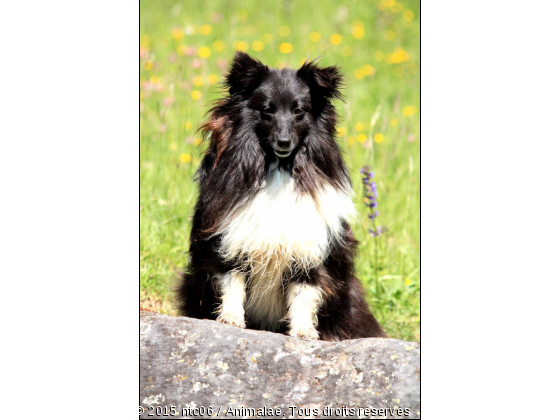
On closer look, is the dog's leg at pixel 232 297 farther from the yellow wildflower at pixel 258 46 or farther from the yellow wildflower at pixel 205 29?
the yellow wildflower at pixel 205 29

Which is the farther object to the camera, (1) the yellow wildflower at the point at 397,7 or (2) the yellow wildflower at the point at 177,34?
(2) the yellow wildflower at the point at 177,34

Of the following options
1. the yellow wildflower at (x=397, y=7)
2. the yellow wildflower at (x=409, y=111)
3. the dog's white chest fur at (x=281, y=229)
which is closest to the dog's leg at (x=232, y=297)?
the dog's white chest fur at (x=281, y=229)

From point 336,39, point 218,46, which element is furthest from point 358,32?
point 218,46

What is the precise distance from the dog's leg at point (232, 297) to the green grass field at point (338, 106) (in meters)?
0.87

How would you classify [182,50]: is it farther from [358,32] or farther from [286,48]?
[358,32]

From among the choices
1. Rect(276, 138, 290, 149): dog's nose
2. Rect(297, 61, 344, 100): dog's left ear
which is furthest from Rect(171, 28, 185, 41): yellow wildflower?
Rect(276, 138, 290, 149): dog's nose

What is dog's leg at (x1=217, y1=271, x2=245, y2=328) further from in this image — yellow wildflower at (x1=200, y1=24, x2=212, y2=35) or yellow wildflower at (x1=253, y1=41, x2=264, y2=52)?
yellow wildflower at (x1=200, y1=24, x2=212, y2=35)

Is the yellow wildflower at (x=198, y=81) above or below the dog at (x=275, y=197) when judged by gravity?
above

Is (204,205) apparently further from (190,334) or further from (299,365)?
(299,365)

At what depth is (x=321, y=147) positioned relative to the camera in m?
3.84

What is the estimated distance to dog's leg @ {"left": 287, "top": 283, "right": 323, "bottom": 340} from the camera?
3.83 m

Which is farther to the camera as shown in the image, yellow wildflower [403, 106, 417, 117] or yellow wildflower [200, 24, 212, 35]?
yellow wildflower [200, 24, 212, 35]

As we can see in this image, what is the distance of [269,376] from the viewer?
10.8ft

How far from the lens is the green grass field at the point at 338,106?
5621 millimetres
